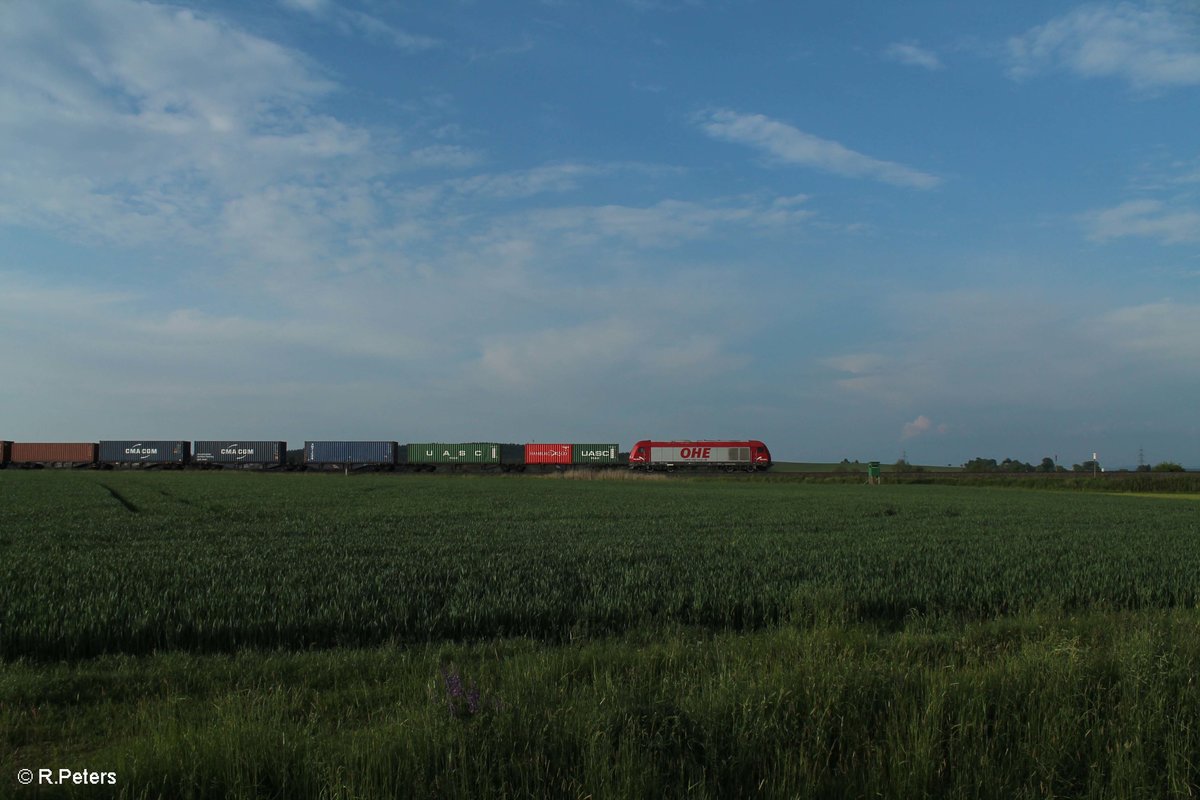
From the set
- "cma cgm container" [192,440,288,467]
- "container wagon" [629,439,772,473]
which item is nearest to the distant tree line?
"container wagon" [629,439,772,473]

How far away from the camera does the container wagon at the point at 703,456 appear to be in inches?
3509

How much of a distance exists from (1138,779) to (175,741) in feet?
19.9

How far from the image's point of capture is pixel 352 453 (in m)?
91.3

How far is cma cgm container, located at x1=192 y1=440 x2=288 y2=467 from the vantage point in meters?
91.2

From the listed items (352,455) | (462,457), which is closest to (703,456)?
(462,457)

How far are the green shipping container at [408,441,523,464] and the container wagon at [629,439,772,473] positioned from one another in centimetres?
1637

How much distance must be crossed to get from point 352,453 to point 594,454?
29.8 metres

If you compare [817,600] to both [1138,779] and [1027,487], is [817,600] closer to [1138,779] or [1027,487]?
[1138,779]

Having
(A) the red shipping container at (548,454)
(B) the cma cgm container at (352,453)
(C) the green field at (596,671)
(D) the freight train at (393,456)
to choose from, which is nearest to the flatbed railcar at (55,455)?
(D) the freight train at (393,456)

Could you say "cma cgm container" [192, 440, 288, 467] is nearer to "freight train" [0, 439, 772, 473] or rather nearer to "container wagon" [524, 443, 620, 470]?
"freight train" [0, 439, 772, 473]
